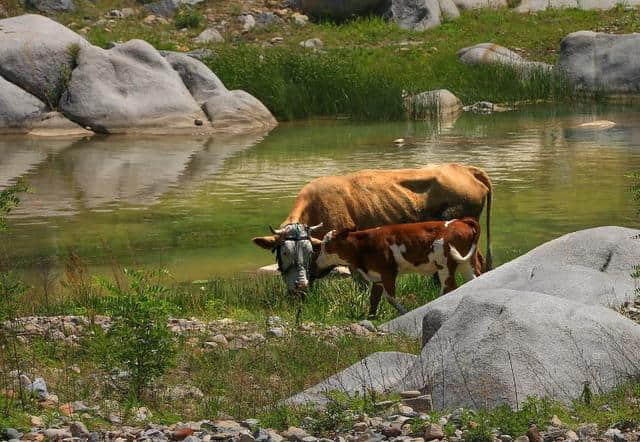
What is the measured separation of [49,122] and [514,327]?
25340mm

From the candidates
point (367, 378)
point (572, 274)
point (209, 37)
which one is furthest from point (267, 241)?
point (209, 37)

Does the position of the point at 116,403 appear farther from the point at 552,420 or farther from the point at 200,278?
the point at 200,278

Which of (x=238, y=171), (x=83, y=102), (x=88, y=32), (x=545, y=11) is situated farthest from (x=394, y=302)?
(x=545, y=11)

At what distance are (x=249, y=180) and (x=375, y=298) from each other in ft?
38.5

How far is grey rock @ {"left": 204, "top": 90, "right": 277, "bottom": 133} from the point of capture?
32.2m

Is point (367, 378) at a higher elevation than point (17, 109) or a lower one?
lower

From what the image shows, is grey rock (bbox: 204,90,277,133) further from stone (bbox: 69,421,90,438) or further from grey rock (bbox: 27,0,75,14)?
stone (bbox: 69,421,90,438)

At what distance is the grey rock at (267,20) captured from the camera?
43.6 metres

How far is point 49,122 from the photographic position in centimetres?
3183

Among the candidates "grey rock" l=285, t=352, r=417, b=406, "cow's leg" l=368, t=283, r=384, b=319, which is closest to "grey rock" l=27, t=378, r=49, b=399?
"grey rock" l=285, t=352, r=417, b=406

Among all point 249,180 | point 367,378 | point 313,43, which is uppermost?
point 313,43

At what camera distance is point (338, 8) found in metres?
44.7

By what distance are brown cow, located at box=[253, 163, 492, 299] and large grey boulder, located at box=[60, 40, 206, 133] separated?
17839mm

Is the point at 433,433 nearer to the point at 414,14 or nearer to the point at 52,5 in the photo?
the point at 414,14
